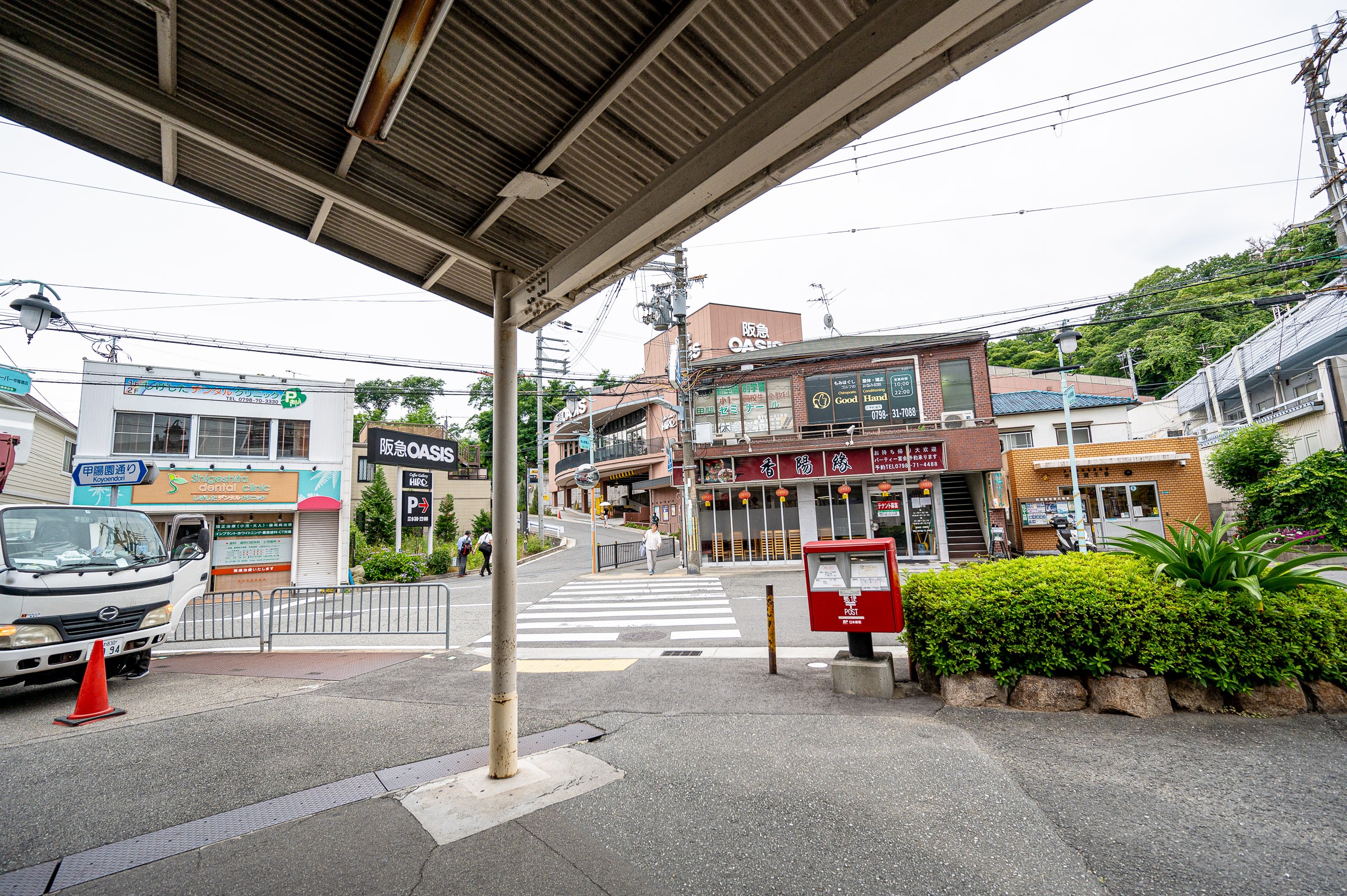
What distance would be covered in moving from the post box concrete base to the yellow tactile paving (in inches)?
112

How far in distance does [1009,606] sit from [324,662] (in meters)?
8.86

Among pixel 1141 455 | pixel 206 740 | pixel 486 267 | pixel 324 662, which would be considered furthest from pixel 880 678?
pixel 1141 455

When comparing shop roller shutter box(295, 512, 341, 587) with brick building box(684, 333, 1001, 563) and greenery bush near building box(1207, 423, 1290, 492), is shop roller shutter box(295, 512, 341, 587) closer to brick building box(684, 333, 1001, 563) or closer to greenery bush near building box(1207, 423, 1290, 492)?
brick building box(684, 333, 1001, 563)

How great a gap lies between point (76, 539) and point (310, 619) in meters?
6.68

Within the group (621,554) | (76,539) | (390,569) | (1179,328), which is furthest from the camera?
(1179,328)

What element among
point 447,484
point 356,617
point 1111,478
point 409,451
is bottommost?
point 356,617

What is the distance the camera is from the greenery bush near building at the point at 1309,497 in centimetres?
1553

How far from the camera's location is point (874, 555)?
6004mm

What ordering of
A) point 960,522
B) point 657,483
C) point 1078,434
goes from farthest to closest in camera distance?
point 657,483, point 1078,434, point 960,522

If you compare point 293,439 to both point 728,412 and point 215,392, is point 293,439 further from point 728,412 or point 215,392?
point 728,412

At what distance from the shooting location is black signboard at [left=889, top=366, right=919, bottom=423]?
22.1 metres

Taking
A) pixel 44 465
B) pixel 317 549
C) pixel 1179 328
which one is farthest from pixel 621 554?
pixel 1179 328

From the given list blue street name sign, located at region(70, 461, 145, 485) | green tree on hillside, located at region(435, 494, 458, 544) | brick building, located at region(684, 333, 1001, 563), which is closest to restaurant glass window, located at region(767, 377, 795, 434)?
brick building, located at region(684, 333, 1001, 563)

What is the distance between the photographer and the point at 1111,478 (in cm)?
2048
